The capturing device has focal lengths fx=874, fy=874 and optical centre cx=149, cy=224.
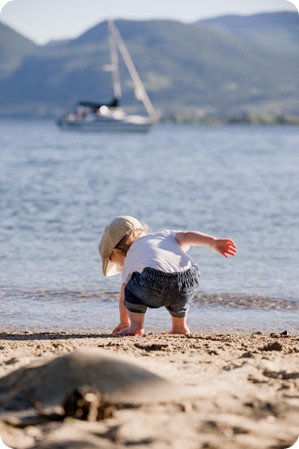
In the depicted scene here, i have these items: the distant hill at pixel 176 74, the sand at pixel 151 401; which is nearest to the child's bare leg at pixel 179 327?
the sand at pixel 151 401

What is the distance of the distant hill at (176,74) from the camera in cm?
10181

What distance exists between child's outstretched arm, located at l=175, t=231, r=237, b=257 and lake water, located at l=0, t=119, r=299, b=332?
903mm

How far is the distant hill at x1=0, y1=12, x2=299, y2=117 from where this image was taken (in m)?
102

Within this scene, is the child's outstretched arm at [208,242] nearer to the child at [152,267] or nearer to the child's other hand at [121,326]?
the child at [152,267]

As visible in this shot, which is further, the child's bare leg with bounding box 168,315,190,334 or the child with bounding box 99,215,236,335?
Result: the child's bare leg with bounding box 168,315,190,334

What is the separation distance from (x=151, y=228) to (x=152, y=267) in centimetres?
584

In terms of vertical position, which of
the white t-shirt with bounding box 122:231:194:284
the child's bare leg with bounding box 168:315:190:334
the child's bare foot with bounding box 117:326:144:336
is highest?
the white t-shirt with bounding box 122:231:194:284

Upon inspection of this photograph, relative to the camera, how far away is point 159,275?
15.9 ft

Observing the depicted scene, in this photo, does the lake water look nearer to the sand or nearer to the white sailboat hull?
the sand

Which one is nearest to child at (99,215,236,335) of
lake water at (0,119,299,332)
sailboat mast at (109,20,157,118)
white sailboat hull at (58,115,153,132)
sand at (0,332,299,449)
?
lake water at (0,119,299,332)

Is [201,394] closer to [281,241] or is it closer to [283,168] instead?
[281,241]

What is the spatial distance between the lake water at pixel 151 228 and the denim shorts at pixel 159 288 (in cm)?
73

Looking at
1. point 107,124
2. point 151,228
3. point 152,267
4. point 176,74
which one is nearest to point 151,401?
point 152,267

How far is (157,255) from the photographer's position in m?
4.88
